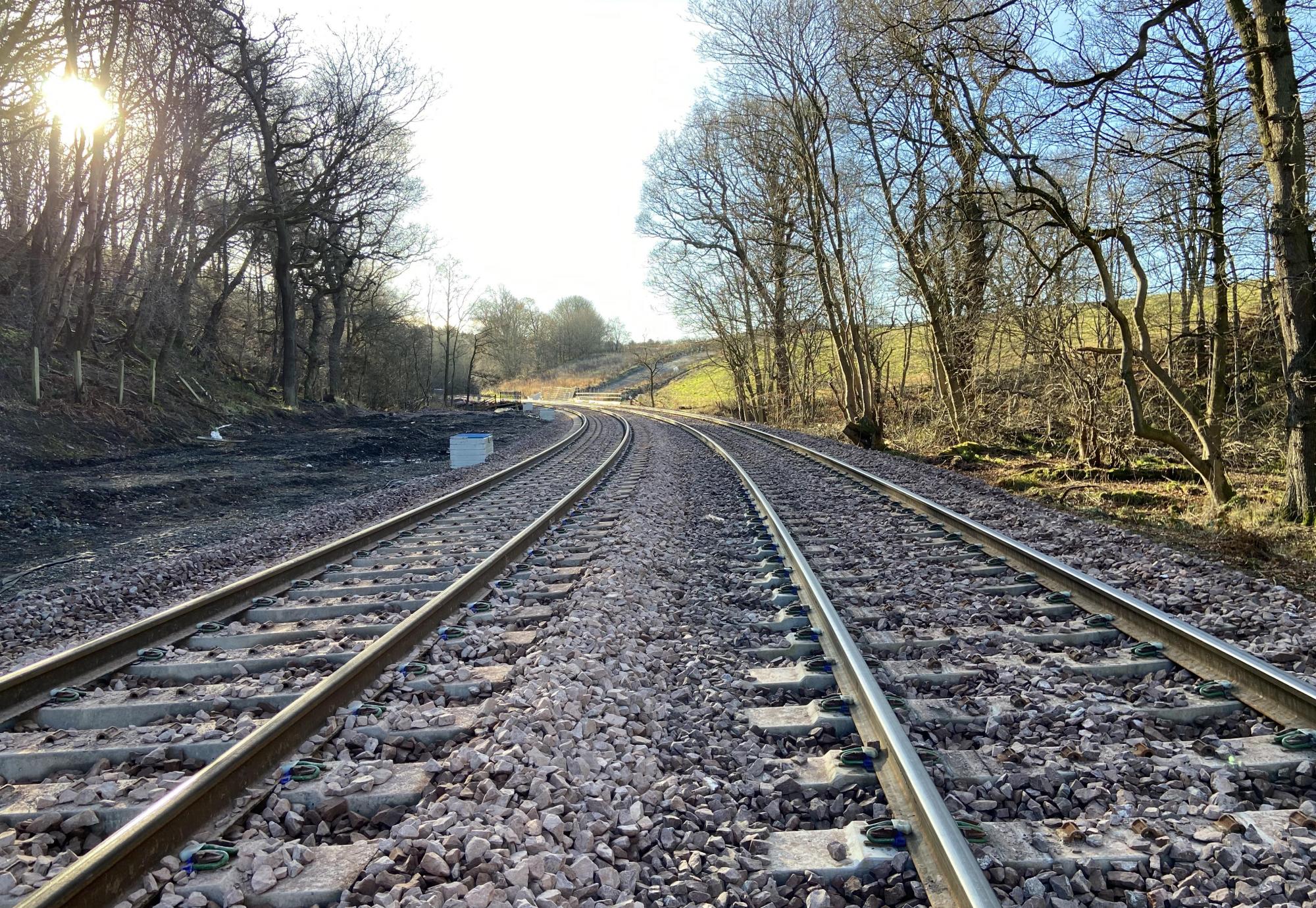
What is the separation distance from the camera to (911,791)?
8.57ft

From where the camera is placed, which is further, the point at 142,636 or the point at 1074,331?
the point at 1074,331

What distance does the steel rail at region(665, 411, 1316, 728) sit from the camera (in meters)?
3.26

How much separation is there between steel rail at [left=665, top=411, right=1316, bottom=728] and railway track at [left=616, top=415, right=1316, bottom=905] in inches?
0.5

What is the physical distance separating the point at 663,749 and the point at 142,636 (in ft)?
10.4

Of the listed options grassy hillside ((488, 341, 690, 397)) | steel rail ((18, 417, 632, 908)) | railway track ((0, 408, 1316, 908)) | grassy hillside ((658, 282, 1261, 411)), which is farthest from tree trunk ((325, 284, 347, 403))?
grassy hillside ((488, 341, 690, 397))

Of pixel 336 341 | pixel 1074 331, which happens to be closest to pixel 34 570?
pixel 1074 331

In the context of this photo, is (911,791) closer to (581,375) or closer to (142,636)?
(142,636)

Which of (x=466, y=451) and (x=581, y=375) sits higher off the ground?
(x=581, y=375)

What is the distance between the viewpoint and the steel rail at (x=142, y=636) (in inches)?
Answer: 148

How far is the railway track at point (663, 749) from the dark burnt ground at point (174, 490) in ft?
12.7

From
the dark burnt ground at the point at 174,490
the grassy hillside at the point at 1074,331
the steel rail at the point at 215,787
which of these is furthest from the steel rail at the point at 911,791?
the grassy hillside at the point at 1074,331

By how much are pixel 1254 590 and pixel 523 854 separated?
502 cm

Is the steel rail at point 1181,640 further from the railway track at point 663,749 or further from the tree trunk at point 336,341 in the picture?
the tree trunk at point 336,341

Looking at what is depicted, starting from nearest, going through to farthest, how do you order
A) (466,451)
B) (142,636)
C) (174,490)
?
1. (142,636)
2. (174,490)
3. (466,451)
